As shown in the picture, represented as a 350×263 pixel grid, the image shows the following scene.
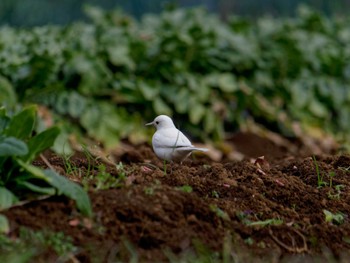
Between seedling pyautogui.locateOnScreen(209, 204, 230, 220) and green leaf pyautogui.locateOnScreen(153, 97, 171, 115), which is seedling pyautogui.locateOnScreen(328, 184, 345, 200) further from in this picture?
green leaf pyautogui.locateOnScreen(153, 97, 171, 115)

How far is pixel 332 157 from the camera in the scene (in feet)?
19.3

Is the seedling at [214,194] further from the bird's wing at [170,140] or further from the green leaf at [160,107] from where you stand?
the green leaf at [160,107]

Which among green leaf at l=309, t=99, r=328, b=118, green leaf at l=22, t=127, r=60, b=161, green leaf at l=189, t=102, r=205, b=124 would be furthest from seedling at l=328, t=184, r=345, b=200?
green leaf at l=309, t=99, r=328, b=118

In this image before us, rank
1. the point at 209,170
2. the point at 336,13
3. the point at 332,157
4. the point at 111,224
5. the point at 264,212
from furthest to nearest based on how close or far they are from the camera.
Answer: the point at 336,13 < the point at 332,157 < the point at 209,170 < the point at 264,212 < the point at 111,224

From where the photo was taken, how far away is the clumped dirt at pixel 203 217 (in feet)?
12.8

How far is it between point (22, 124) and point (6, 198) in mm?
418

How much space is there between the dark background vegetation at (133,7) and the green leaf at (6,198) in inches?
306

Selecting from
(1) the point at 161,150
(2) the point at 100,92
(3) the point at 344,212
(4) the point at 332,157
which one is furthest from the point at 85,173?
(2) the point at 100,92

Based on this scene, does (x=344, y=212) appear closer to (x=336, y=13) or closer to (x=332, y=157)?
(x=332, y=157)

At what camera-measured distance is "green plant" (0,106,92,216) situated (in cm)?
389

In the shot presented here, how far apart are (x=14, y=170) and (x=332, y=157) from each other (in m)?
2.58

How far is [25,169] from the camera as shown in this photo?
13.3ft

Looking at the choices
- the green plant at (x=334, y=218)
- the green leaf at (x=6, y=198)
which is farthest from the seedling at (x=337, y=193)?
the green leaf at (x=6, y=198)

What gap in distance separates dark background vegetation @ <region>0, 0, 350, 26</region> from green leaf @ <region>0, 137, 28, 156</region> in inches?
307
